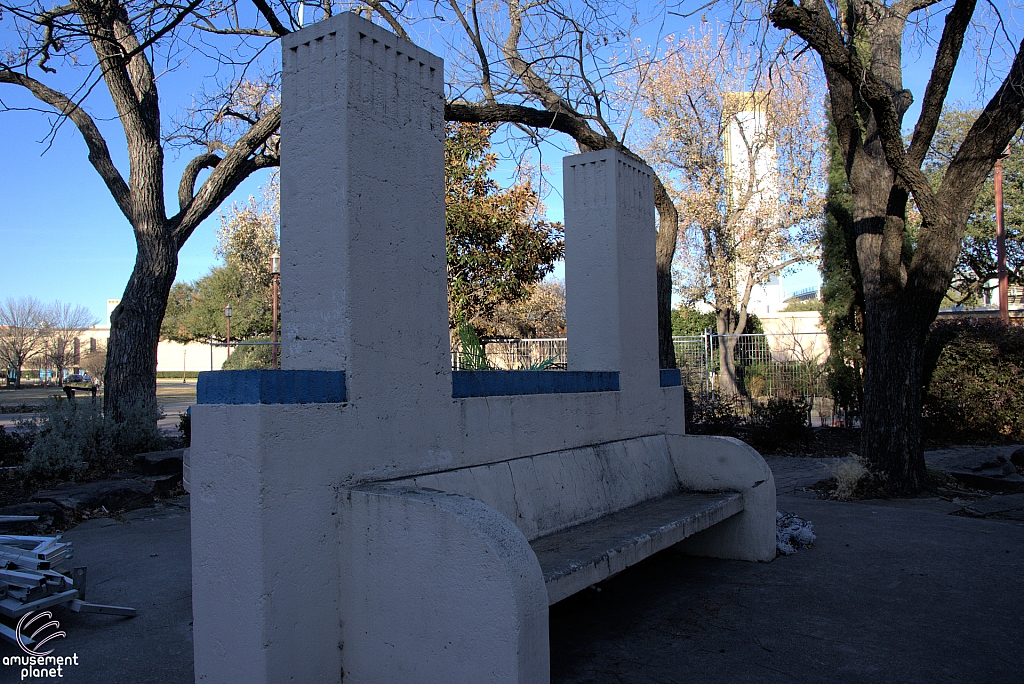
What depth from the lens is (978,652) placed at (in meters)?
3.71

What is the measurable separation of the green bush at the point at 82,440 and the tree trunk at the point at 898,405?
360 inches

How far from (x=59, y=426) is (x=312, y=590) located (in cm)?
743

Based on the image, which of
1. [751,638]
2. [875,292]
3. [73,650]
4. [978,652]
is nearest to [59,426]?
[73,650]

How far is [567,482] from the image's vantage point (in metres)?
4.48

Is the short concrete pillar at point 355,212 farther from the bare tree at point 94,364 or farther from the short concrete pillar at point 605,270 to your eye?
the bare tree at point 94,364

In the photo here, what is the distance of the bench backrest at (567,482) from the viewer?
3813 mm

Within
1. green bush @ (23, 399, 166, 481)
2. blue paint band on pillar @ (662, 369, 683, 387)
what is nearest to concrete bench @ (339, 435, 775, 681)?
blue paint band on pillar @ (662, 369, 683, 387)

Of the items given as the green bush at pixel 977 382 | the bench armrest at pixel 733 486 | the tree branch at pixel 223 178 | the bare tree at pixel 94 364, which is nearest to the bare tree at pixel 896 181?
the bench armrest at pixel 733 486

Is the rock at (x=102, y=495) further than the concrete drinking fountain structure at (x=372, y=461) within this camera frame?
Yes

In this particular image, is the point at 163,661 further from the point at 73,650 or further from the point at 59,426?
the point at 59,426

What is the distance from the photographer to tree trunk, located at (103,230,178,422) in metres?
10.2

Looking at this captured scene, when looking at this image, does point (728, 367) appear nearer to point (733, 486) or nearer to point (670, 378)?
point (670, 378)

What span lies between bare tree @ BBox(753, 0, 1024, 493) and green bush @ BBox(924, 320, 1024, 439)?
508cm

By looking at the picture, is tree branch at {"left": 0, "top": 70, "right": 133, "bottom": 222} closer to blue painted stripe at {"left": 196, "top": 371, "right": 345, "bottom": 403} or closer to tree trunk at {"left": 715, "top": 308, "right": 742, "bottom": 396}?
blue painted stripe at {"left": 196, "top": 371, "right": 345, "bottom": 403}
